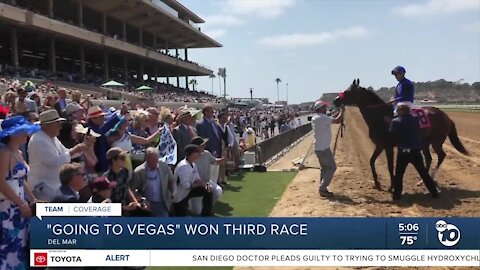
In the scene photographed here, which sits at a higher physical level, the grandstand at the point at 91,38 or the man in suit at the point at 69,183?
the grandstand at the point at 91,38

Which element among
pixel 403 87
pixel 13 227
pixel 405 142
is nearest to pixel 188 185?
pixel 13 227

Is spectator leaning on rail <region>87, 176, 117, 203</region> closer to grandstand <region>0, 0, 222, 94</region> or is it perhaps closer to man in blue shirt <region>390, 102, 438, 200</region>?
man in blue shirt <region>390, 102, 438, 200</region>

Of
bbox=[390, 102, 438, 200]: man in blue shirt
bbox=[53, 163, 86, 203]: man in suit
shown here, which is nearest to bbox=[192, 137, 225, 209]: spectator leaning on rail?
bbox=[53, 163, 86, 203]: man in suit

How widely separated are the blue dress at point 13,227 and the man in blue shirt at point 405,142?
20.1 feet

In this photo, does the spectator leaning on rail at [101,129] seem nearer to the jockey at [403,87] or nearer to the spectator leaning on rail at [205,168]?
the spectator leaning on rail at [205,168]

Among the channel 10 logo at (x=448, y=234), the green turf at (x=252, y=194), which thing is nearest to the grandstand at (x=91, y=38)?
the green turf at (x=252, y=194)

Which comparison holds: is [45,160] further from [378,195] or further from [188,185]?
[378,195]

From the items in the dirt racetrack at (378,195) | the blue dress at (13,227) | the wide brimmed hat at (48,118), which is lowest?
the dirt racetrack at (378,195)

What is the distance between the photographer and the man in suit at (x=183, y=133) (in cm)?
834

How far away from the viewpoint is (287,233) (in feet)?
16.1

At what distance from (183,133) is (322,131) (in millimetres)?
2620

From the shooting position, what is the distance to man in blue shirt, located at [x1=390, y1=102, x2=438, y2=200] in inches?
328

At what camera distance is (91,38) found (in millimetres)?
42125

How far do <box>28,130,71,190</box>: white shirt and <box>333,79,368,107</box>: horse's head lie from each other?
650 cm
